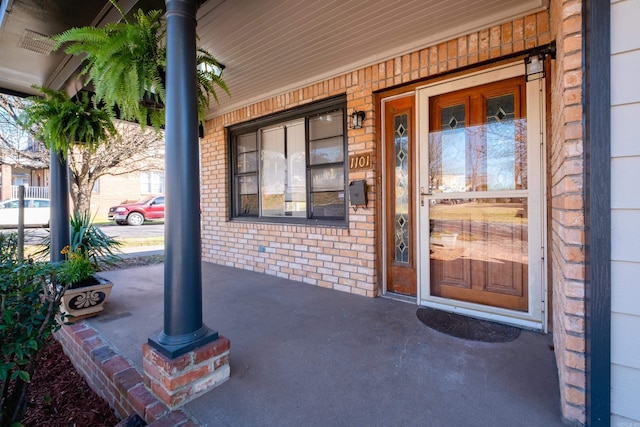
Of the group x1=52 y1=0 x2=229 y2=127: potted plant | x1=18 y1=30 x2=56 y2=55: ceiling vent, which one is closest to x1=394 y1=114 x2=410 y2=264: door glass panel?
x1=52 y1=0 x2=229 y2=127: potted plant

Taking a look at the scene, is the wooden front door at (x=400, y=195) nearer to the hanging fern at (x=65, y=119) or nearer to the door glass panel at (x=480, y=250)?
the door glass panel at (x=480, y=250)

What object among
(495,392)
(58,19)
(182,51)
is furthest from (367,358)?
(58,19)

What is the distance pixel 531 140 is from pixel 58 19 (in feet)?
12.2

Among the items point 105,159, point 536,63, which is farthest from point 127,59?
point 105,159

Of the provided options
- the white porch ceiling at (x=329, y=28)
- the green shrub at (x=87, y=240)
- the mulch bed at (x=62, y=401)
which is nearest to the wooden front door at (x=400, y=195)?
the white porch ceiling at (x=329, y=28)

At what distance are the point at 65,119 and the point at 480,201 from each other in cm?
375

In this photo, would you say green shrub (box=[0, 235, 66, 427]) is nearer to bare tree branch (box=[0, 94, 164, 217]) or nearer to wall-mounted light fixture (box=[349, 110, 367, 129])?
wall-mounted light fixture (box=[349, 110, 367, 129])

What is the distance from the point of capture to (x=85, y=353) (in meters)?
2.08

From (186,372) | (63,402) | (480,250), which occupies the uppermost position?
(480,250)

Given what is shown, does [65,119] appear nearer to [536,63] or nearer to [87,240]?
[87,240]

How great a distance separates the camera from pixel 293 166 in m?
4.03

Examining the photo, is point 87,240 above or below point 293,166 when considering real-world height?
below

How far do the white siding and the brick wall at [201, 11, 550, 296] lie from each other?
4.56 ft

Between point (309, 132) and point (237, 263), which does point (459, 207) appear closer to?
point (309, 132)
